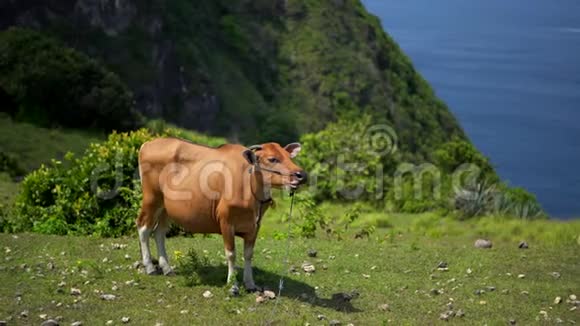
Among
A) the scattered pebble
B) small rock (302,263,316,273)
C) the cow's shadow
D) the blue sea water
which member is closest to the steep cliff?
the blue sea water

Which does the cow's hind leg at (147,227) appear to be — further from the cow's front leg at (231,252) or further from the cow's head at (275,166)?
the cow's head at (275,166)

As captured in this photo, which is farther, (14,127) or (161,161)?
(14,127)

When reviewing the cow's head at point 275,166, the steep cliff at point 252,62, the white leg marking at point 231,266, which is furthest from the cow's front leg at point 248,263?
the steep cliff at point 252,62

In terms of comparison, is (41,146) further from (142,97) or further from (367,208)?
(142,97)

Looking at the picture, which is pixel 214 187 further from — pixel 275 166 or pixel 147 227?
pixel 147 227

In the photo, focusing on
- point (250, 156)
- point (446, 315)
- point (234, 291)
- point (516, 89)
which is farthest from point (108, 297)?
point (516, 89)

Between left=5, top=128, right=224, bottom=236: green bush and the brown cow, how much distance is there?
11.4 feet

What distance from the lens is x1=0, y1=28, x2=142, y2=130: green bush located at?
3394 cm

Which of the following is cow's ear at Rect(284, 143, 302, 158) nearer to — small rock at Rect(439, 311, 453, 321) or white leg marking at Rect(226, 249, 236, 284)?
white leg marking at Rect(226, 249, 236, 284)

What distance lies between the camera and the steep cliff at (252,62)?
204 feet

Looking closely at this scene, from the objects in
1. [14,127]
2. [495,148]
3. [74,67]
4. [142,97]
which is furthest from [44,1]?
[495,148]

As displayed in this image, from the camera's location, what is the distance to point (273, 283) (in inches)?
470

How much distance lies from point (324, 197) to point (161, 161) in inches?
653

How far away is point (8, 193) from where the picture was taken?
21797mm
